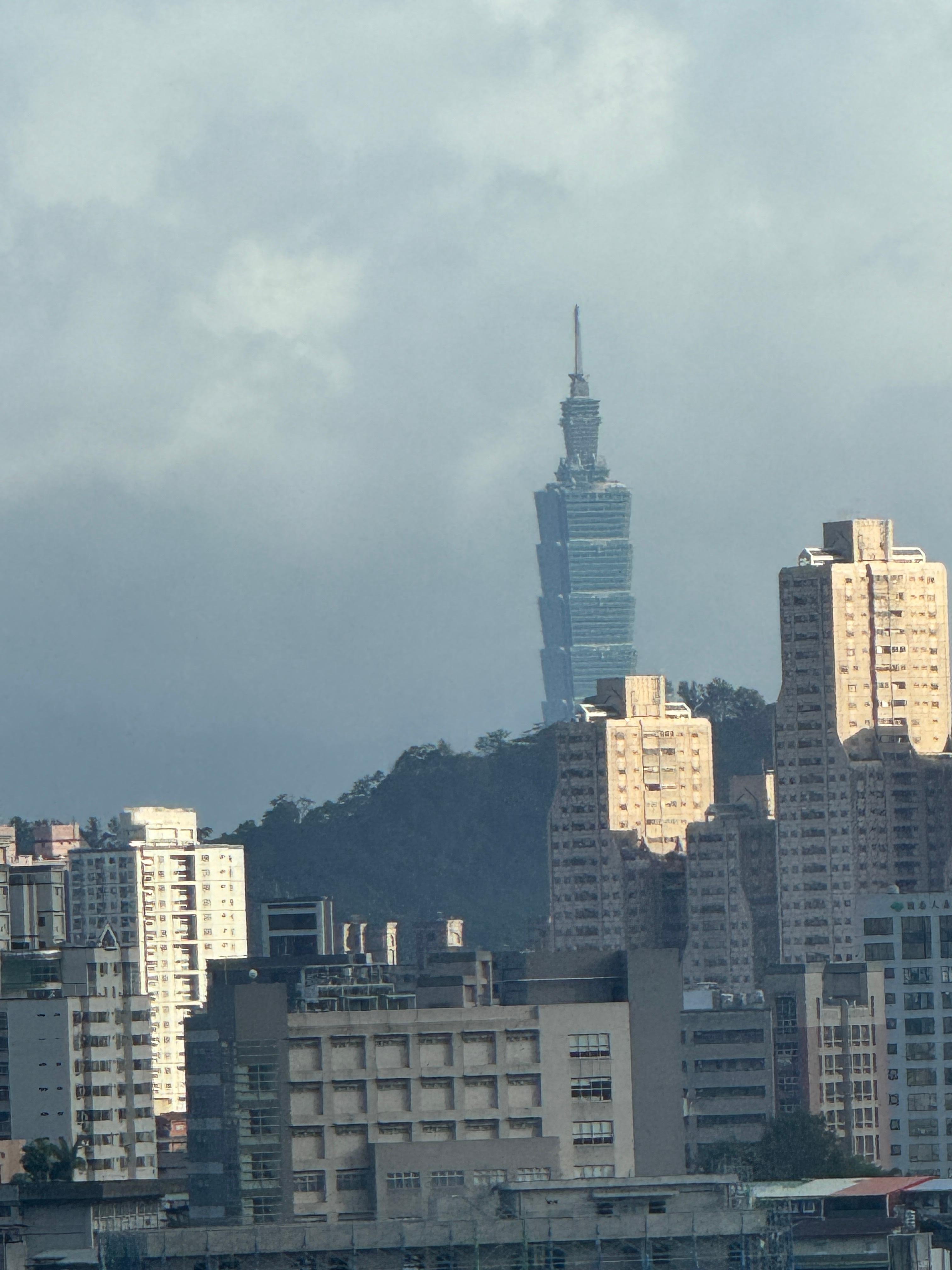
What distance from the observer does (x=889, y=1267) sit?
387 feet

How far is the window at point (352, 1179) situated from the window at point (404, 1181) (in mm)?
1618

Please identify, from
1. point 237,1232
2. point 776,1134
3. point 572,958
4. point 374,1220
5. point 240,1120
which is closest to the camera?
point 237,1232

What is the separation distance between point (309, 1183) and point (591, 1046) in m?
14.4

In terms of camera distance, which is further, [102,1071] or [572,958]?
[102,1071]

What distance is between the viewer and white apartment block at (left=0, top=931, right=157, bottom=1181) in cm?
17500

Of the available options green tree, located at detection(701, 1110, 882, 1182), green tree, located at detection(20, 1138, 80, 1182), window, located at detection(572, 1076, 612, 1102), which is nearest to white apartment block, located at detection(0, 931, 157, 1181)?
green tree, located at detection(20, 1138, 80, 1182)

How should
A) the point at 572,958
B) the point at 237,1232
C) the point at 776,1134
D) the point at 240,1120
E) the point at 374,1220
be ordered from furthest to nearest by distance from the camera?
the point at 776,1134
the point at 572,958
the point at 240,1120
the point at 374,1220
the point at 237,1232

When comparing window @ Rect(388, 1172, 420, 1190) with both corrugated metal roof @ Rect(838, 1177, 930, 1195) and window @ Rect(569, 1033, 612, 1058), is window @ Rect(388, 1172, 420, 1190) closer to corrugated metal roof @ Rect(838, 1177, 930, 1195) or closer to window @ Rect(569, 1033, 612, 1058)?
window @ Rect(569, 1033, 612, 1058)

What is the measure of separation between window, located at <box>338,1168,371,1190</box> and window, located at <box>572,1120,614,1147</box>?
10.0m

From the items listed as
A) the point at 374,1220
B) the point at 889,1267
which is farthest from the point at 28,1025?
the point at 889,1267

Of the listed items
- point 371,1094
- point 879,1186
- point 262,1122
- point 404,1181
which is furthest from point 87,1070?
point 879,1186

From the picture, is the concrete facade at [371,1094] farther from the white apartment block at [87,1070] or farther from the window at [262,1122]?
the white apartment block at [87,1070]

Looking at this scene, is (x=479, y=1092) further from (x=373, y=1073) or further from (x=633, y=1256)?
(x=633, y=1256)

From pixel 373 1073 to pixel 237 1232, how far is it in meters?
31.0
